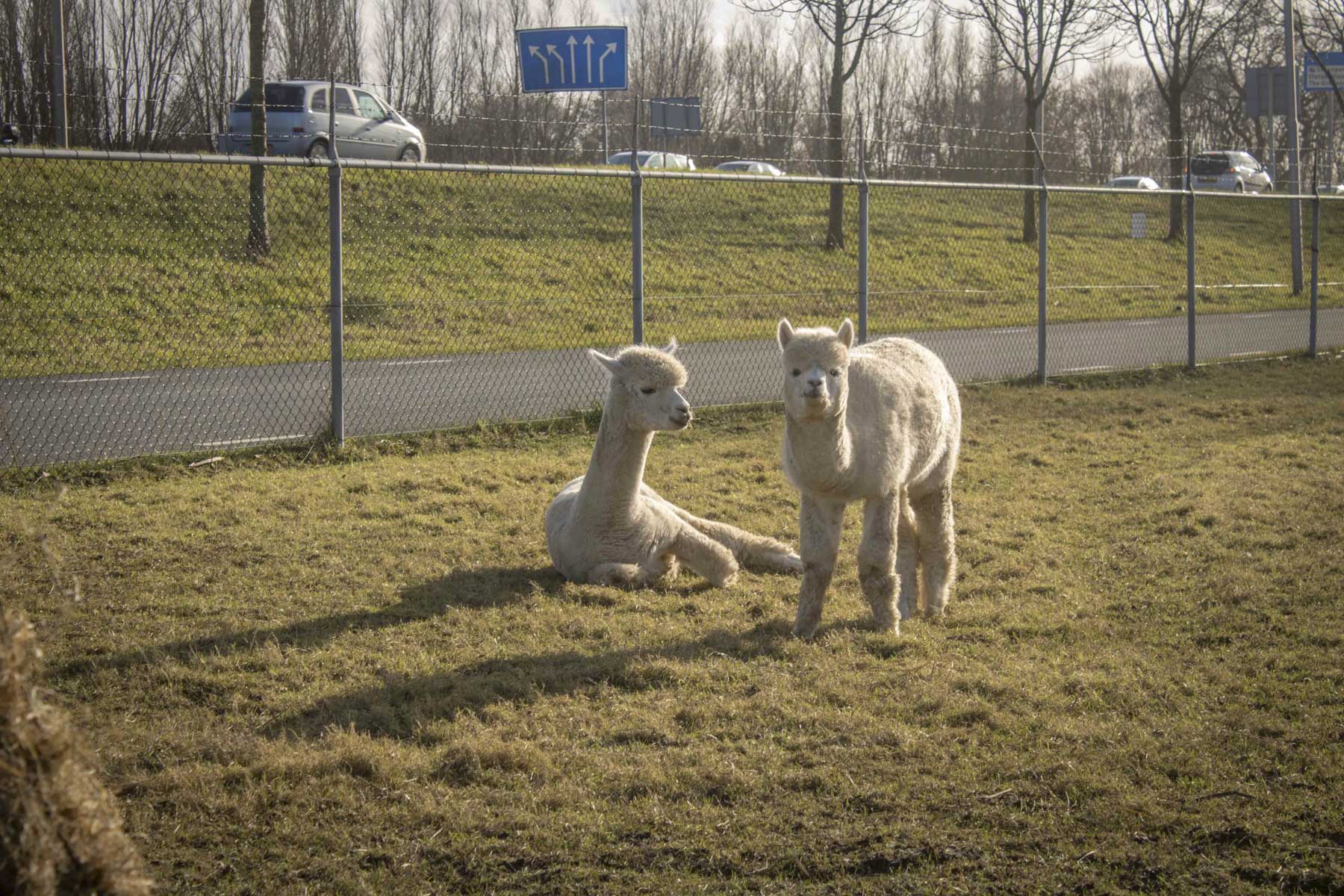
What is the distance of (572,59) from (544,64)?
23.3 inches

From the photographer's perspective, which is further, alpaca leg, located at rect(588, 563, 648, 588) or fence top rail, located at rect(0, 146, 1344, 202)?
fence top rail, located at rect(0, 146, 1344, 202)

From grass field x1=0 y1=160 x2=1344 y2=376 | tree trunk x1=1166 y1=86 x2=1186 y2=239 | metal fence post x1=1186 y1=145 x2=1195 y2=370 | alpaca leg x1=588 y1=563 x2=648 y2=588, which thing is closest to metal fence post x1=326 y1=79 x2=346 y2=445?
grass field x1=0 y1=160 x2=1344 y2=376

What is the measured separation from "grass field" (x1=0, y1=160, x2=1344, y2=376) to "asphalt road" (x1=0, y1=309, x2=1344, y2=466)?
822 mm

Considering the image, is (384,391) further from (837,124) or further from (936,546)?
(837,124)

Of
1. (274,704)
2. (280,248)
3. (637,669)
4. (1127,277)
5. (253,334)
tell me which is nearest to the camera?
(274,704)

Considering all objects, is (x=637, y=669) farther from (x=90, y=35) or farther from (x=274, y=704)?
(x=90, y=35)

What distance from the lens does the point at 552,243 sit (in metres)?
20.7

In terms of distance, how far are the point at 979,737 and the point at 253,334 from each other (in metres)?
12.7

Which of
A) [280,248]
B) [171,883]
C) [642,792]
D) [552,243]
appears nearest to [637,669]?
[642,792]

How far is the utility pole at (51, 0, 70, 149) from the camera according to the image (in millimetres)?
8367

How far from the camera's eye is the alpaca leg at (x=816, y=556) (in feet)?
18.7

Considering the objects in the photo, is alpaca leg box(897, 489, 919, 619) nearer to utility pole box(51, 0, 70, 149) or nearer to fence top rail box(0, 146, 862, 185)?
fence top rail box(0, 146, 862, 185)

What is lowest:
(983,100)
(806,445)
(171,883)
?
(171,883)

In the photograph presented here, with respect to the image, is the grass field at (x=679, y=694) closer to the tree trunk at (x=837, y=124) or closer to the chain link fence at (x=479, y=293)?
the chain link fence at (x=479, y=293)
